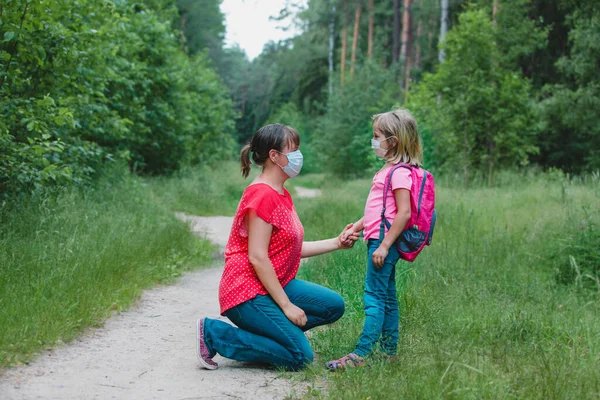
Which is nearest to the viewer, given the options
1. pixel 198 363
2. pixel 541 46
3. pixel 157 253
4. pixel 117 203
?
pixel 198 363

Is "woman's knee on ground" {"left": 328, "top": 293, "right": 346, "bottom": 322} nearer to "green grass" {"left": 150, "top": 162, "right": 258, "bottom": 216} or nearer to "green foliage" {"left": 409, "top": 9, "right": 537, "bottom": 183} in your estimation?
"green grass" {"left": 150, "top": 162, "right": 258, "bottom": 216}

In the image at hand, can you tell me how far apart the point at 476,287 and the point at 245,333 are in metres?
2.86

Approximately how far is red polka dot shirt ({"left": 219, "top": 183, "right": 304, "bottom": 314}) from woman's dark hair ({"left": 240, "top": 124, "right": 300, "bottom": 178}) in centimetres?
21

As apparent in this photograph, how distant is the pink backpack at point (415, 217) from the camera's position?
4.23m

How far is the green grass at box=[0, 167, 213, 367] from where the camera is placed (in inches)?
186

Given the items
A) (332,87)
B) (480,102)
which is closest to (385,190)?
(480,102)

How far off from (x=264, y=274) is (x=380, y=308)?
79 cm

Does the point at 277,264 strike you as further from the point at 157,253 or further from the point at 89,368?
the point at 157,253

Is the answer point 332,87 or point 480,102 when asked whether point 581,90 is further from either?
point 332,87

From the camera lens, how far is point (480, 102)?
60.0 ft

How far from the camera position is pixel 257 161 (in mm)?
4574

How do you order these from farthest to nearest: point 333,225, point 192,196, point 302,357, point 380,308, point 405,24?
point 405,24, point 192,196, point 333,225, point 302,357, point 380,308

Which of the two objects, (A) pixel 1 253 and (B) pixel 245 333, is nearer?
(B) pixel 245 333

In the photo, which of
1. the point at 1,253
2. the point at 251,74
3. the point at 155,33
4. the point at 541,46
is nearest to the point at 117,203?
the point at 1,253
